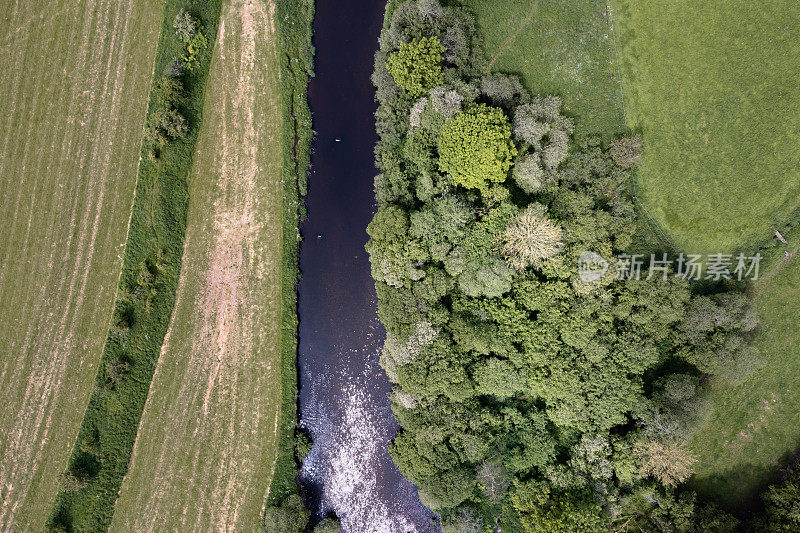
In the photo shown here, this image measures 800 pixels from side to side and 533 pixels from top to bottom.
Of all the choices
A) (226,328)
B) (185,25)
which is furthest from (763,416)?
(185,25)

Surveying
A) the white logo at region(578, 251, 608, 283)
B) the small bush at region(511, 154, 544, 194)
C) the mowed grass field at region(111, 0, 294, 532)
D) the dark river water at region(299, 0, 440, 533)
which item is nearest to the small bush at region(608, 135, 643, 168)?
the small bush at region(511, 154, 544, 194)

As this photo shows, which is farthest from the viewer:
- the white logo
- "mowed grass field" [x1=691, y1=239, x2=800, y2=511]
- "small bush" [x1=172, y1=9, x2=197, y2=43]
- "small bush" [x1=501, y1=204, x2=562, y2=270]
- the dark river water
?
the dark river water

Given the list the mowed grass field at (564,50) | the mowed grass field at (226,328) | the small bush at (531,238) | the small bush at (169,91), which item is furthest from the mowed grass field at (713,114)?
the small bush at (169,91)

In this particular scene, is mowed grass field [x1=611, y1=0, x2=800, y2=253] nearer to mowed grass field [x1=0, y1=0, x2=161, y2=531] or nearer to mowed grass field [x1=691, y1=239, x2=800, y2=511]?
mowed grass field [x1=691, y1=239, x2=800, y2=511]

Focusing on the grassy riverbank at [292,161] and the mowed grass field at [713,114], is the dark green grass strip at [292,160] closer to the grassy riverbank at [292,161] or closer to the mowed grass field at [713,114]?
the grassy riverbank at [292,161]

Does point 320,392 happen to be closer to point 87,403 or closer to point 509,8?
point 87,403

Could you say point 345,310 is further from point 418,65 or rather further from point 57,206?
point 57,206
